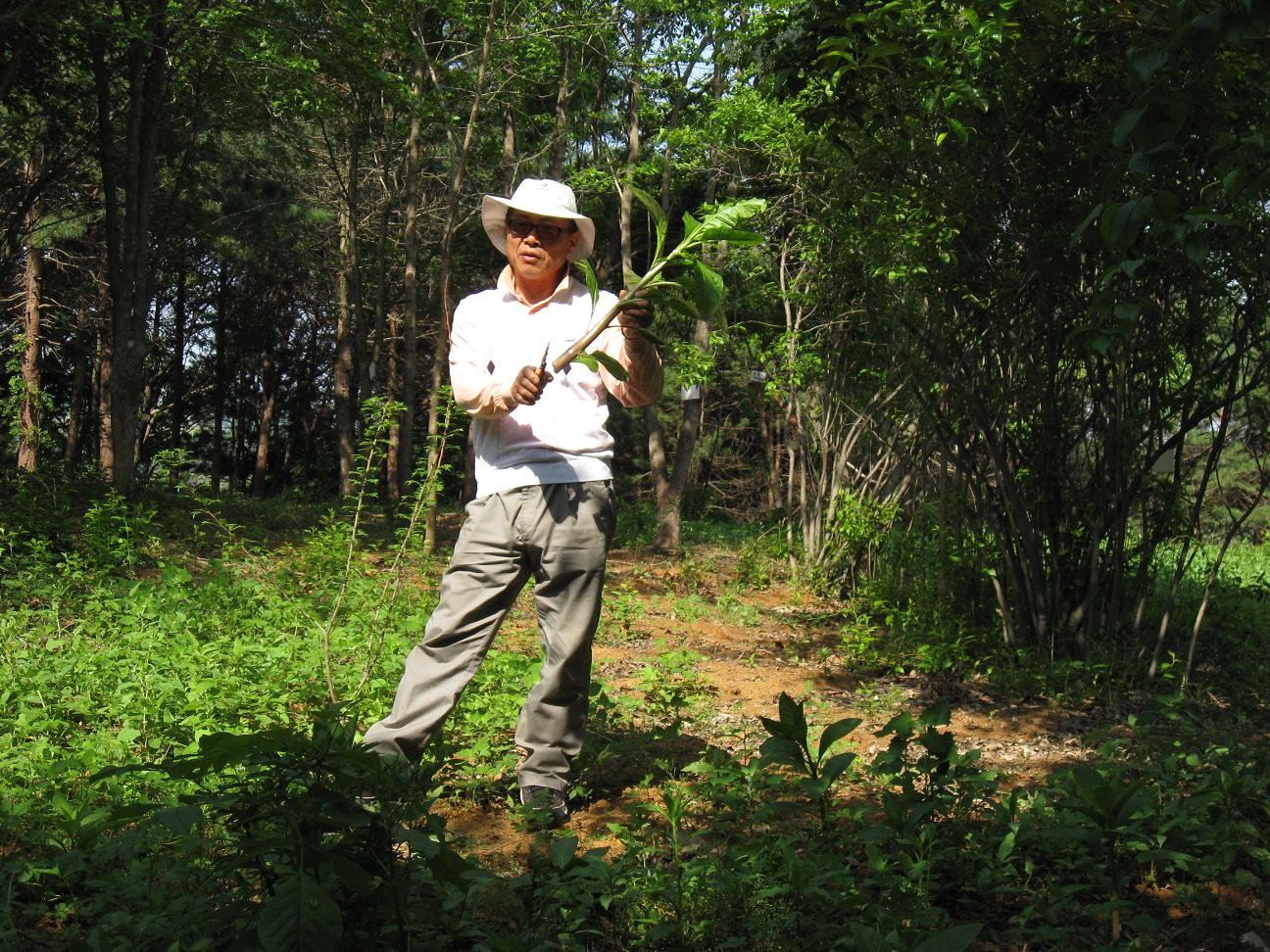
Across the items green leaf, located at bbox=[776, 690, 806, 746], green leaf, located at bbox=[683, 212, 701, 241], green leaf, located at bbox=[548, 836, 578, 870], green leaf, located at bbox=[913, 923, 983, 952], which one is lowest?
green leaf, located at bbox=[548, 836, 578, 870]

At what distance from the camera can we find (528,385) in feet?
9.80

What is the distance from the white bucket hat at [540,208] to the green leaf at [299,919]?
2.04 metres

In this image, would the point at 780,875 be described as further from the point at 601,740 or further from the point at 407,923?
the point at 601,740

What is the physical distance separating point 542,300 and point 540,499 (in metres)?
0.67

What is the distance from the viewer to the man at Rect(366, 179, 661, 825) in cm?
330

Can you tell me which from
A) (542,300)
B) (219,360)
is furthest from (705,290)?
Answer: (219,360)

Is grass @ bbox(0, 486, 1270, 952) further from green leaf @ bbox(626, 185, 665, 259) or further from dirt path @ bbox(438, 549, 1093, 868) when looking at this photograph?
green leaf @ bbox(626, 185, 665, 259)

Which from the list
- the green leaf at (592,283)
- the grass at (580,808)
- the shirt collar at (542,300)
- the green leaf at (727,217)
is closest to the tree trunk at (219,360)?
the grass at (580,808)

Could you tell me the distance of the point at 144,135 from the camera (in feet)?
40.0

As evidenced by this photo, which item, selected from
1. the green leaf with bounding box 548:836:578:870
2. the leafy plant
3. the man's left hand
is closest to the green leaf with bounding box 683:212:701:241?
the man's left hand

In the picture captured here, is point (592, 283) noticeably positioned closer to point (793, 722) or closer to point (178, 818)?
point (793, 722)

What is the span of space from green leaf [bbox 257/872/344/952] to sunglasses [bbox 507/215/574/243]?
2146 millimetres

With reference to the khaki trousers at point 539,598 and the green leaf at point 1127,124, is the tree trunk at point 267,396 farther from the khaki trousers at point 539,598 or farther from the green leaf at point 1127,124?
the green leaf at point 1127,124

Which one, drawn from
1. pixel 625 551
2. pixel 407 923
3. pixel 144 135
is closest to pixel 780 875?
pixel 407 923
